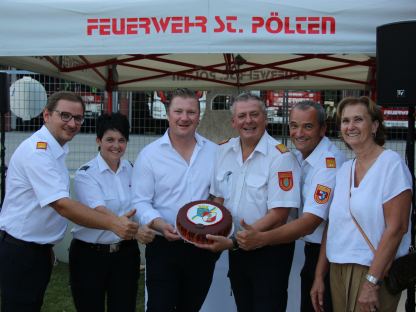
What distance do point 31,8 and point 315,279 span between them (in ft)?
7.48

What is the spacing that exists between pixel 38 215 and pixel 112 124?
660mm

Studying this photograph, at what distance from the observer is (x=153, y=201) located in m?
2.78

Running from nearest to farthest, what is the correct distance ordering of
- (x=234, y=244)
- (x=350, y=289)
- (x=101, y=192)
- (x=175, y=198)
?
(x=350, y=289)
(x=234, y=244)
(x=175, y=198)
(x=101, y=192)

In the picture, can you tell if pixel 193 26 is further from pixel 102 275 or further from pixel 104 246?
pixel 102 275

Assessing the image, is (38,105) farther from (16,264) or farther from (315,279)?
(315,279)

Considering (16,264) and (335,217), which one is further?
(16,264)

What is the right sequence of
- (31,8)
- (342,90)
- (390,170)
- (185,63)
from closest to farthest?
(390,170) < (31,8) < (185,63) < (342,90)

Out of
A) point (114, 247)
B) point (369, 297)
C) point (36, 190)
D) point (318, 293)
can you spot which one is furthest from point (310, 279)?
point (36, 190)

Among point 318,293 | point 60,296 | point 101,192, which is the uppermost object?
point 101,192

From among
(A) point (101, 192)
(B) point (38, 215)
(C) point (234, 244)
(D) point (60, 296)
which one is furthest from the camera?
(D) point (60, 296)

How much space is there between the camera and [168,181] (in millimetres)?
2725

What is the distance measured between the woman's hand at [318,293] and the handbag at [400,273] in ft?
1.22

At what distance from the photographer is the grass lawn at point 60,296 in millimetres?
4422

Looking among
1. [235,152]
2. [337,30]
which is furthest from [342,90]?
[235,152]
